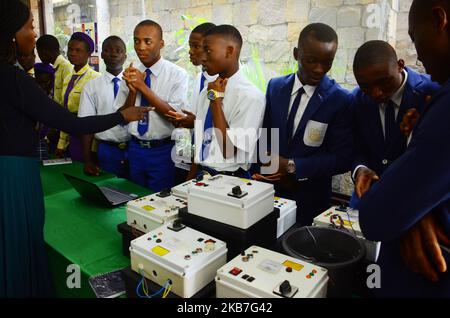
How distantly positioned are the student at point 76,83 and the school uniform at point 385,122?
2.60 meters

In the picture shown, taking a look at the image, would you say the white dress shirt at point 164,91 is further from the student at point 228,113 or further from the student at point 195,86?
the student at point 228,113

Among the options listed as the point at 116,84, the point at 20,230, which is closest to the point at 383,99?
the point at 20,230

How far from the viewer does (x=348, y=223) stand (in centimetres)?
144

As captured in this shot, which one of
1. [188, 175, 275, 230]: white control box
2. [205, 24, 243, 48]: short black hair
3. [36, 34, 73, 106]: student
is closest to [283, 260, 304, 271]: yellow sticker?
[188, 175, 275, 230]: white control box

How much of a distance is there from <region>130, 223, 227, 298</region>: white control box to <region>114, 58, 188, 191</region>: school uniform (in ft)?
4.89

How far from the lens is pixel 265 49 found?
356 cm

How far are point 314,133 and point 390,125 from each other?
0.45 m

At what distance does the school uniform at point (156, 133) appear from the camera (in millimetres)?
2746

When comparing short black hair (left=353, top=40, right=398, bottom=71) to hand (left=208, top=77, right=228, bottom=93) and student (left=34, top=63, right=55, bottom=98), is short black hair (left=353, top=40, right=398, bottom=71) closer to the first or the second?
hand (left=208, top=77, right=228, bottom=93)

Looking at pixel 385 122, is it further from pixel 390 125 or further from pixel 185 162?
pixel 185 162

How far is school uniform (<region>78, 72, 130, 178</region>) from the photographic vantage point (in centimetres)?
303

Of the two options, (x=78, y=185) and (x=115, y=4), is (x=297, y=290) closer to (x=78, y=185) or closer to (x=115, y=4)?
(x=78, y=185)

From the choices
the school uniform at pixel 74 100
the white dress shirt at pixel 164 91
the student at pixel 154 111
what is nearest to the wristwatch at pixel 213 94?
the student at pixel 154 111
